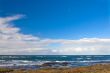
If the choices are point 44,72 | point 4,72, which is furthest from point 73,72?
point 4,72

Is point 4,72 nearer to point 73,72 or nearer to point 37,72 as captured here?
Answer: point 37,72

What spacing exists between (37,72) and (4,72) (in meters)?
7.56

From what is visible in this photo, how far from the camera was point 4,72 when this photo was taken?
41.7 meters

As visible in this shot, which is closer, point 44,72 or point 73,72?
point 73,72

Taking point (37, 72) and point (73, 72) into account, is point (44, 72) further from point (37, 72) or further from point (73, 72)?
point (73, 72)

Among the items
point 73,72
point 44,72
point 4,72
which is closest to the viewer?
point 73,72

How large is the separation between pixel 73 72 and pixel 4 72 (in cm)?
1301

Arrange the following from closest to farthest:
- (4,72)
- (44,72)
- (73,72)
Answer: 1. (73,72)
2. (44,72)
3. (4,72)

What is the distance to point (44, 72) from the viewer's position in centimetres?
3709

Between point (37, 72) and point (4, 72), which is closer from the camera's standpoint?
point (37, 72)

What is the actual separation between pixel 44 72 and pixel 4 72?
8.29 meters

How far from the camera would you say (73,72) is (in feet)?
114

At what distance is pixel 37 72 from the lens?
121 feet

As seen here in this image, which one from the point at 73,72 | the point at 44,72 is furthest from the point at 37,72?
the point at 73,72
